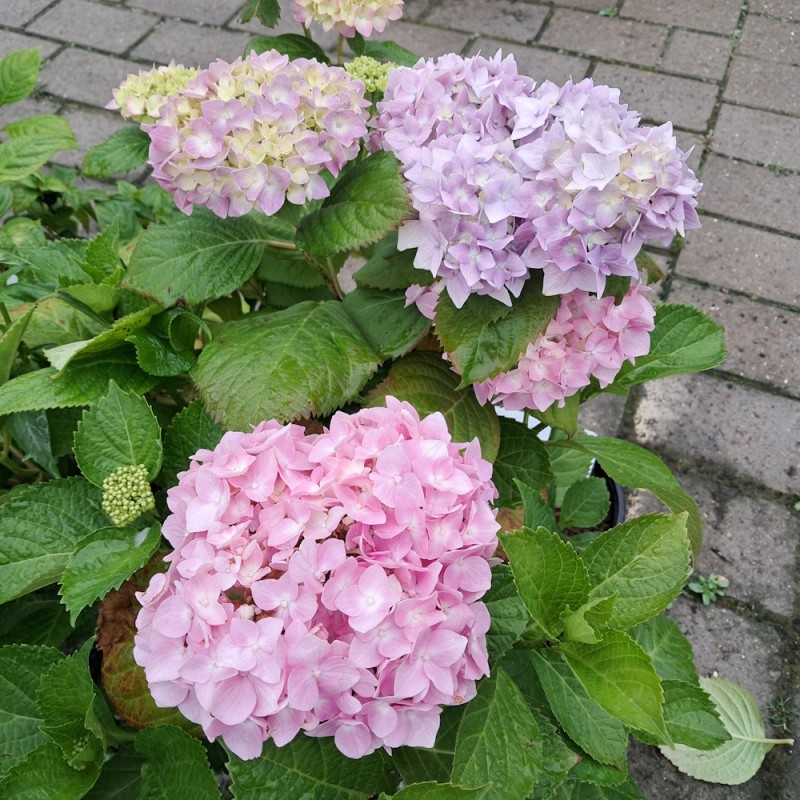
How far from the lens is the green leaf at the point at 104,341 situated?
3.04 feet

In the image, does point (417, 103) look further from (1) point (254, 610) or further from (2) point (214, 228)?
(1) point (254, 610)

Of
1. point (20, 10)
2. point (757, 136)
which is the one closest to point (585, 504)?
point (757, 136)

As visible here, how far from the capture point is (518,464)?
107cm

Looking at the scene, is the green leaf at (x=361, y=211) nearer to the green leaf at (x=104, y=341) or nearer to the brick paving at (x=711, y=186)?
the green leaf at (x=104, y=341)

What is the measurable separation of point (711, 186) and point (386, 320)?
72.2 inches

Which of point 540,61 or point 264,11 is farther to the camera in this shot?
point 540,61

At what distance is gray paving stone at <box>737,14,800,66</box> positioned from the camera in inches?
115

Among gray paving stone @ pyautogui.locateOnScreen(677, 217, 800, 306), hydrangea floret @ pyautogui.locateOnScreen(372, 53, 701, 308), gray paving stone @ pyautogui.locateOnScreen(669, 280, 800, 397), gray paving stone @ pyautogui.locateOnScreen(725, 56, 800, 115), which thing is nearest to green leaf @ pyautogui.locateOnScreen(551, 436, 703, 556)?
hydrangea floret @ pyautogui.locateOnScreen(372, 53, 701, 308)

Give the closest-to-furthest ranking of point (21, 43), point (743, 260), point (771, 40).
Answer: point (743, 260) → point (21, 43) → point (771, 40)

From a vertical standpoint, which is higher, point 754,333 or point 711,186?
point 711,186

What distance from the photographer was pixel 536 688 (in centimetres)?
90

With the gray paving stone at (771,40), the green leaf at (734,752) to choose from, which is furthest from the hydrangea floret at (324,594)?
the gray paving stone at (771,40)

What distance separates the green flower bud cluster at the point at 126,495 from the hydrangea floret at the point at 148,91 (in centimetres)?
45

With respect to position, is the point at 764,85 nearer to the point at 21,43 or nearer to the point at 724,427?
the point at 724,427
